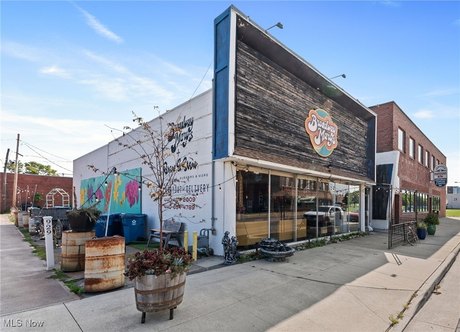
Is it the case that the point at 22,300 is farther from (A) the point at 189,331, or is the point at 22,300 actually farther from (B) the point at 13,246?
(B) the point at 13,246

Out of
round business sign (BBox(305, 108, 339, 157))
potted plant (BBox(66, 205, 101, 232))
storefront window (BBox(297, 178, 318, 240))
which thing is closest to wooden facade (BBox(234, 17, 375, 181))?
round business sign (BBox(305, 108, 339, 157))

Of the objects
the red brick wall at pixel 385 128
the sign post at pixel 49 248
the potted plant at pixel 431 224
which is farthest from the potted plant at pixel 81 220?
the red brick wall at pixel 385 128

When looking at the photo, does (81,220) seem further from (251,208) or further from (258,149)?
(258,149)

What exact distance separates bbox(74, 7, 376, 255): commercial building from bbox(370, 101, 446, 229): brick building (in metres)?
4.60

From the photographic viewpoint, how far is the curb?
4520mm

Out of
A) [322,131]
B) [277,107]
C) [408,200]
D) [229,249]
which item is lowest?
[229,249]

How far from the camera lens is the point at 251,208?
30.2 ft

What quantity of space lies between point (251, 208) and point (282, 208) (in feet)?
5.63

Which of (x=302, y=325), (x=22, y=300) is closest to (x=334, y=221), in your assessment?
(x=302, y=325)

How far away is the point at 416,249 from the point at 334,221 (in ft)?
11.1

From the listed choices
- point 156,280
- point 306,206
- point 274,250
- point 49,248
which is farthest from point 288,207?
point 49,248

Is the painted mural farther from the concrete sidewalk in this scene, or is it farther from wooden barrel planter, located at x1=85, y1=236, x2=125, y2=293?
the concrete sidewalk

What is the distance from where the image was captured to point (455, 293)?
625cm

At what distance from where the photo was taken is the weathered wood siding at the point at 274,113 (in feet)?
28.0
